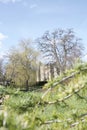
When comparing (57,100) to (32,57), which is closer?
(57,100)

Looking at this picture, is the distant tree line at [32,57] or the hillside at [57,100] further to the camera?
the distant tree line at [32,57]

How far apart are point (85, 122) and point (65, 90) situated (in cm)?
32

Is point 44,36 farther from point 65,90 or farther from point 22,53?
point 65,90

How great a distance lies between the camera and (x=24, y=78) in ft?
186

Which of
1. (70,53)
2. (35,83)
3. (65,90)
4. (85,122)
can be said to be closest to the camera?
(85,122)

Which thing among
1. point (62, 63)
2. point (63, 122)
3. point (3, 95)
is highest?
point (62, 63)

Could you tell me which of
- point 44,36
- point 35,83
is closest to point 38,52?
point 44,36

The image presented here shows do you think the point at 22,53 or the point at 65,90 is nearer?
the point at 65,90

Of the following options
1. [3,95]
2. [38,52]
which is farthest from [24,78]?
Result: [3,95]

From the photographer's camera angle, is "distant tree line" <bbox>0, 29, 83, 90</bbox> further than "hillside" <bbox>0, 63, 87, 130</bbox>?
Yes

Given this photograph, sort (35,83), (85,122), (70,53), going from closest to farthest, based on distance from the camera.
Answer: (85,122)
(70,53)
(35,83)

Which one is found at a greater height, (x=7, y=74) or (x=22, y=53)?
(x=22, y=53)

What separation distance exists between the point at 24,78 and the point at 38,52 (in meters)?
5.59

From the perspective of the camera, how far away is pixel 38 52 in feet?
184
